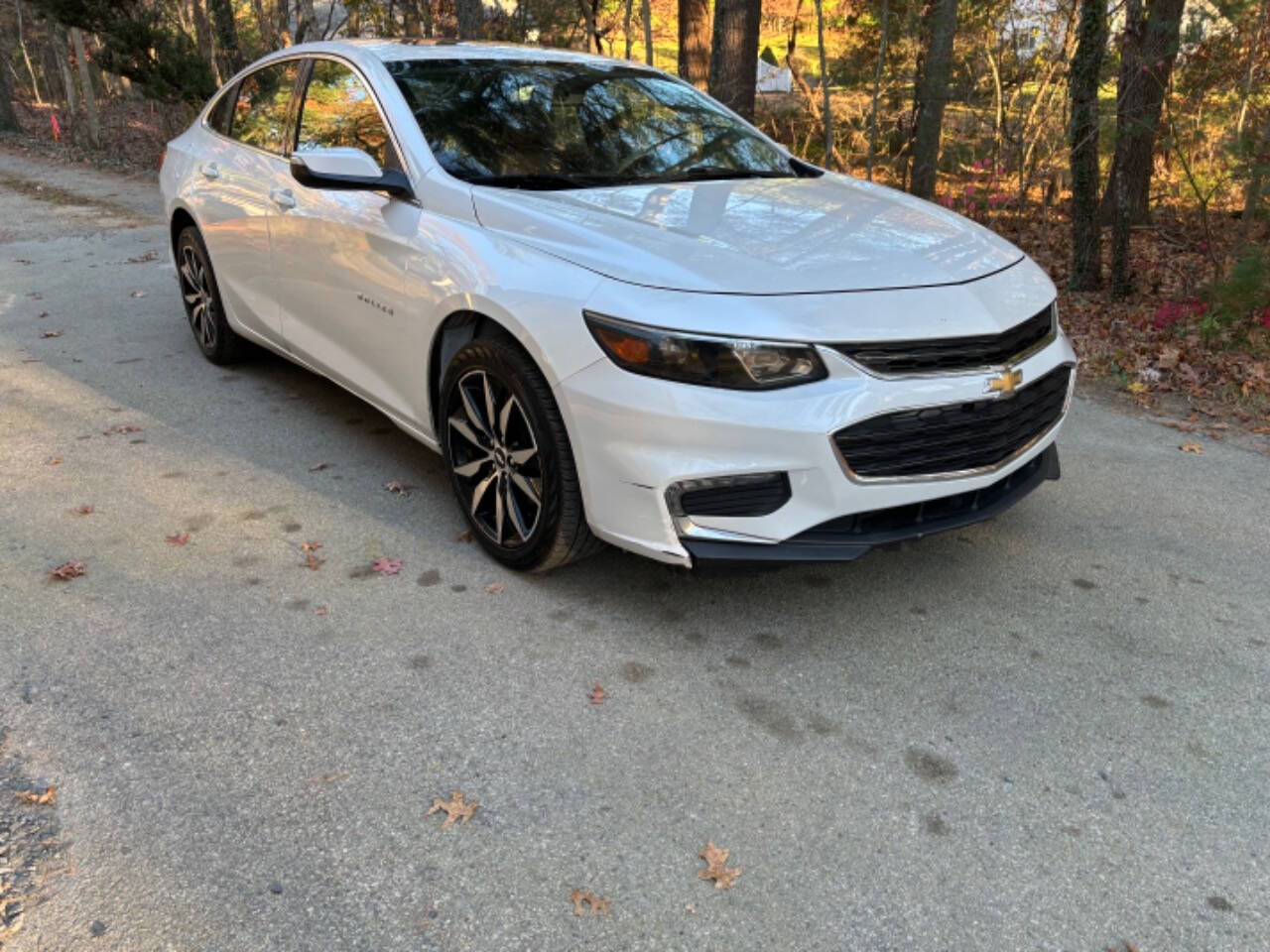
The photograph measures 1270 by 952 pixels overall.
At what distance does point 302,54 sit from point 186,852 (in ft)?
12.6

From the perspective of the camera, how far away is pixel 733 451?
8.74 ft

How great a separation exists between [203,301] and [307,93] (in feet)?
5.61

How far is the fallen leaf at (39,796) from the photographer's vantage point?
2.34 metres

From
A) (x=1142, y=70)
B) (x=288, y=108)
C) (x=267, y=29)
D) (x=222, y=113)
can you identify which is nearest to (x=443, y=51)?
(x=288, y=108)

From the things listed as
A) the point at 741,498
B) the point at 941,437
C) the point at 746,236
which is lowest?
the point at 741,498

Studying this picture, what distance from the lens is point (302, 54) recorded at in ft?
15.1

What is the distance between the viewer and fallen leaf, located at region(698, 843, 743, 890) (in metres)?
2.14

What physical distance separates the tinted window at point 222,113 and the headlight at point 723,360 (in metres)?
3.69

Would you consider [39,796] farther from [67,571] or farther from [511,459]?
[511,459]

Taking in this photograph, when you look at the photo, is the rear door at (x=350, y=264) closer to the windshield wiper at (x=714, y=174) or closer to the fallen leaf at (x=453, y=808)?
the windshield wiper at (x=714, y=174)

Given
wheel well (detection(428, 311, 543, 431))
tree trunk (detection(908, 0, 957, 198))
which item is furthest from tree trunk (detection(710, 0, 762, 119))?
wheel well (detection(428, 311, 543, 431))

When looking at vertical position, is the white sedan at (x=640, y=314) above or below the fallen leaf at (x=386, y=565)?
above

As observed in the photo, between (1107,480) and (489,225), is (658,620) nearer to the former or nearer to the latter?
(489,225)

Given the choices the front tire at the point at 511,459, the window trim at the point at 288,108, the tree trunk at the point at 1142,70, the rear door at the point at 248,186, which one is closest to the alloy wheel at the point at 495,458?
the front tire at the point at 511,459
